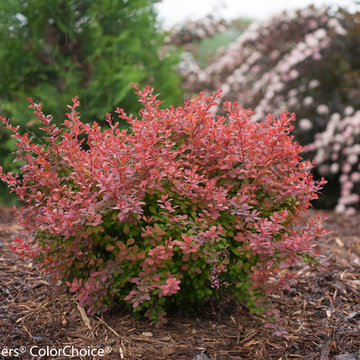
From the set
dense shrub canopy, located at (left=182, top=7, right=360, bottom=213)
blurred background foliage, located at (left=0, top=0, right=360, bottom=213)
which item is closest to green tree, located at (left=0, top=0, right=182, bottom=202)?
blurred background foliage, located at (left=0, top=0, right=360, bottom=213)

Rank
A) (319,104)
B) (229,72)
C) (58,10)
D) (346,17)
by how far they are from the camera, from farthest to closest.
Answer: (229,72), (346,17), (319,104), (58,10)

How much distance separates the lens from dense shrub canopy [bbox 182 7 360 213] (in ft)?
19.1

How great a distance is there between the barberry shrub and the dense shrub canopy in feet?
12.6

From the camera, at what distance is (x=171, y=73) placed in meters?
4.96

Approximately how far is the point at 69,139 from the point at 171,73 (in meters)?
3.14

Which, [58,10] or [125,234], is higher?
[58,10]

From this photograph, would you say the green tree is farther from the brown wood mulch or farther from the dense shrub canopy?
the dense shrub canopy

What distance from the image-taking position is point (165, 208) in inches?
73.2

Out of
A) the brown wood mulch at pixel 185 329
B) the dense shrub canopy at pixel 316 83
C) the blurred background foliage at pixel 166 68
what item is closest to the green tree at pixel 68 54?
the blurred background foliage at pixel 166 68

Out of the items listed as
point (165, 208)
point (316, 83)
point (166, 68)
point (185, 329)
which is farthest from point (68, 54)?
point (316, 83)

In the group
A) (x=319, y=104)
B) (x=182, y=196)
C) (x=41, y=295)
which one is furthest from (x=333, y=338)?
(x=319, y=104)

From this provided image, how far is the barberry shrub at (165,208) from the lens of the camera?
1.85 metres

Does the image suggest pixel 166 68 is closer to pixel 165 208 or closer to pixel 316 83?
pixel 316 83

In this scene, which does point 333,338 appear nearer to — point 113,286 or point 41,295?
point 113,286
